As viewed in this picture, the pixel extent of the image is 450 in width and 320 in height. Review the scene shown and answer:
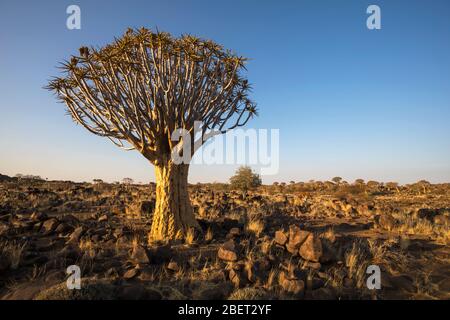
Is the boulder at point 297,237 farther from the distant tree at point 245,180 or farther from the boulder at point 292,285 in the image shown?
the distant tree at point 245,180

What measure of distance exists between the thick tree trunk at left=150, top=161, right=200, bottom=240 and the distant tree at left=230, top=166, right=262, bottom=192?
23.3m

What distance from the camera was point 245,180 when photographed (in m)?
29.9

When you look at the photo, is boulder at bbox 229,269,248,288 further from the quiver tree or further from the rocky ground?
the quiver tree

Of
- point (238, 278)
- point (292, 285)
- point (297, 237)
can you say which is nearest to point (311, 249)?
point (297, 237)

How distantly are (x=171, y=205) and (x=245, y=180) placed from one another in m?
23.7

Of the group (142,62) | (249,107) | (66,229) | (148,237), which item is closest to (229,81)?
(249,107)

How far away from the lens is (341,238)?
6.53 metres

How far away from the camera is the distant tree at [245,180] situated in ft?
98.0

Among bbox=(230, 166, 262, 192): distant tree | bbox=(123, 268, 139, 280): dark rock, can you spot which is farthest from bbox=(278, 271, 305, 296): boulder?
bbox=(230, 166, 262, 192): distant tree

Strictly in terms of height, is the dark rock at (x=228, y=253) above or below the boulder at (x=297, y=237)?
below

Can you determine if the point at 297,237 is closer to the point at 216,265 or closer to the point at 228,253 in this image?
the point at 228,253

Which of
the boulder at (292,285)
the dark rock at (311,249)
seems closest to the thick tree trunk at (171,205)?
the dark rock at (311,249)

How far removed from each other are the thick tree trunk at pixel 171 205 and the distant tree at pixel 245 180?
76.5 ft
